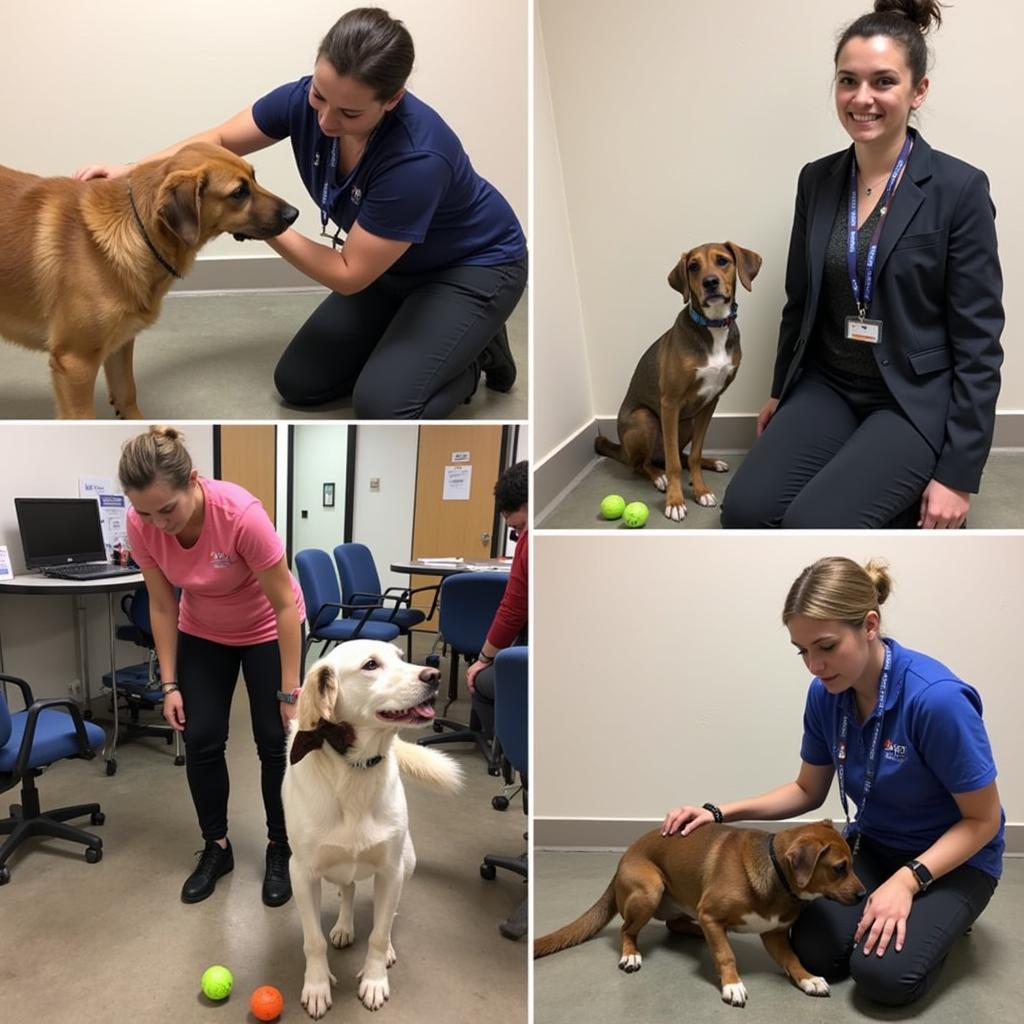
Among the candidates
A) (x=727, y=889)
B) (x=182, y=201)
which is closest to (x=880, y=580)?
(x=727, y=889)

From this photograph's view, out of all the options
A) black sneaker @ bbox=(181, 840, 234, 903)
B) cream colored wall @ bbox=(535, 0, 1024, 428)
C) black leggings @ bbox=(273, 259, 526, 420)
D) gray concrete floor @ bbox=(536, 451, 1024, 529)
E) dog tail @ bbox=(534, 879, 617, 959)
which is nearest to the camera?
black sneaker @ bbox=(181, 840, 234, 903)

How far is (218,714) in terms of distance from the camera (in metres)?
2.21

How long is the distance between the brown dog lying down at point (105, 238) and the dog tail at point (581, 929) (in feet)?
6.09

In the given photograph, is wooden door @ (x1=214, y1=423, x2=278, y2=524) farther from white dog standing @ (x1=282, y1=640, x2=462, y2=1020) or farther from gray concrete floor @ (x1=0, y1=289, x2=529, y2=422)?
white dog standing @ (x1=282, y1=640, x2=462, y2=1020)

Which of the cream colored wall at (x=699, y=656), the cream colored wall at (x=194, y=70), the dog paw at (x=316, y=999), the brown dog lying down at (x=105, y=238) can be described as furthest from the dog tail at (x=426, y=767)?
the cream colored wall at (x=194, y=70)

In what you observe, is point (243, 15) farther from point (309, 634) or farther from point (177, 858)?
point (177, 858)

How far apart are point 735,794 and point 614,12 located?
2829mm

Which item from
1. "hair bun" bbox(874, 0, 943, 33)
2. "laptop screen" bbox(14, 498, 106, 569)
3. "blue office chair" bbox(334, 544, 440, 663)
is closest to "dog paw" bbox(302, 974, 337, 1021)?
"blue office chair" bbox(334, 544, 440, 663)

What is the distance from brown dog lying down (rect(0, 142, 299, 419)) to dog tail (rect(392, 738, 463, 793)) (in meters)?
1.21

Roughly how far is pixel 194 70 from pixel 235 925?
322 centimetres

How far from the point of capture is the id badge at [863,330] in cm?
232

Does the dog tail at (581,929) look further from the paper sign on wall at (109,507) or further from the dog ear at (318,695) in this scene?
the paper sign on wall at (109,507)

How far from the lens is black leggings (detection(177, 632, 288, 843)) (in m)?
2.19

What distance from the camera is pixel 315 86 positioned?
6.54 feet
